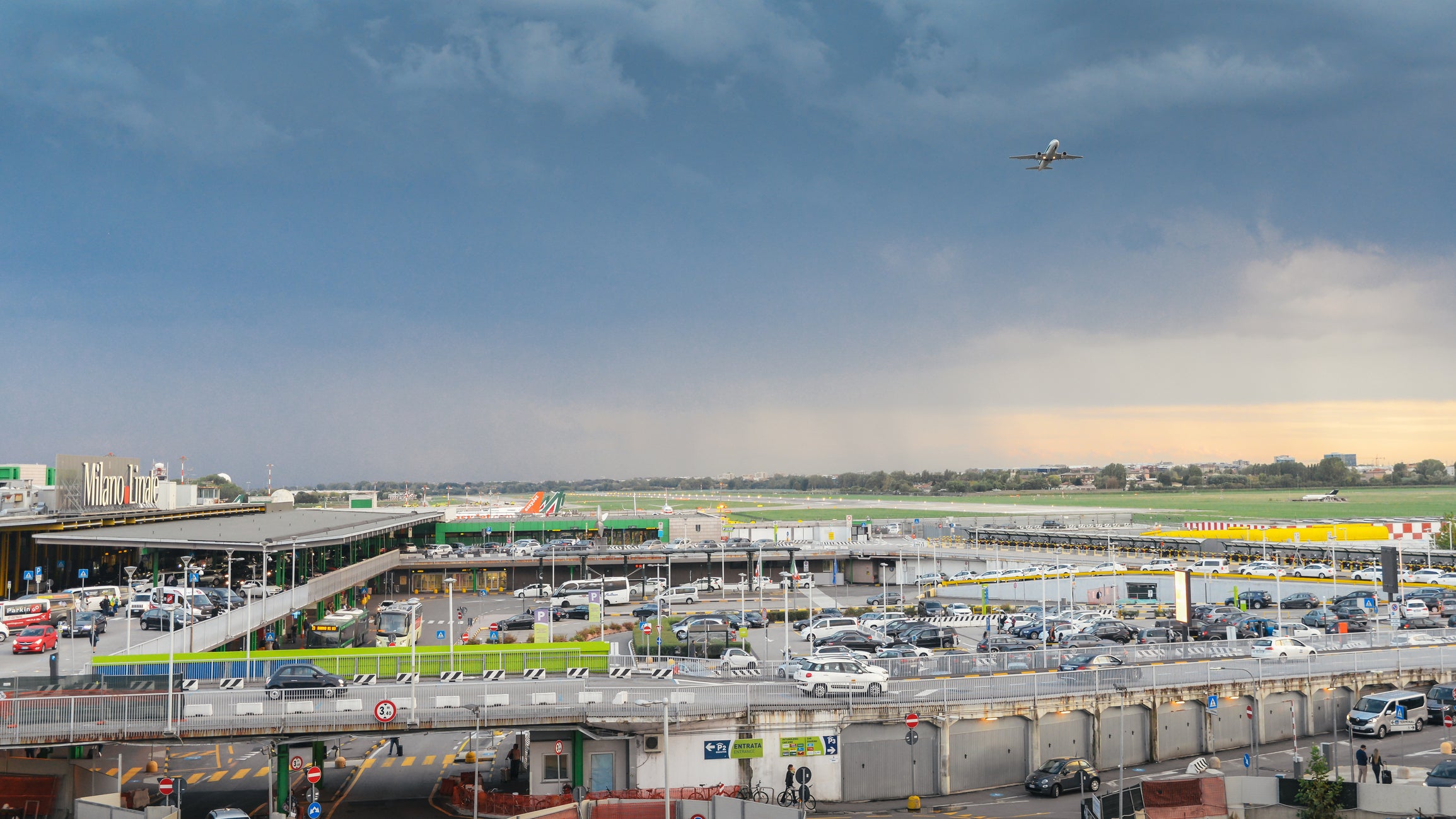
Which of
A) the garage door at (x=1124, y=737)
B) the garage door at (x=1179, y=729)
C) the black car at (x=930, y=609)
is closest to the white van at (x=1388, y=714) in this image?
the garage door at (x=1179, y=729)

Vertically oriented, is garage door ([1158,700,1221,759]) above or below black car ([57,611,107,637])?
below

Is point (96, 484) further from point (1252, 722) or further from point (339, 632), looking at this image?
point (1252, 722)

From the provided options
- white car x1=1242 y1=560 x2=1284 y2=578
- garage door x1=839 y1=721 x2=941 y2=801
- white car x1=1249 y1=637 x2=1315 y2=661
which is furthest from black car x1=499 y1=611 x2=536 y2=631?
white car x1=1242 y1=560 x2=1284 y2=578

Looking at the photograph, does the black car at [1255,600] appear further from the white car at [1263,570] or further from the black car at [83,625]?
the black car at [83,625]

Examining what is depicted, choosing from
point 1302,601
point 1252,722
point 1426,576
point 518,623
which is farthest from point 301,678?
point 1426,576

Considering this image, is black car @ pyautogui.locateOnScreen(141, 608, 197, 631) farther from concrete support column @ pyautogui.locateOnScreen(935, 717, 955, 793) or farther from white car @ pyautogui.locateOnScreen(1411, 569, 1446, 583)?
white car @ pyautogui.locateOnScreen(1411, 569, 1446, 583)

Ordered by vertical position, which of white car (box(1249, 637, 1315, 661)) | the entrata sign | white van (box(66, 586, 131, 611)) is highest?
the entrata sign
